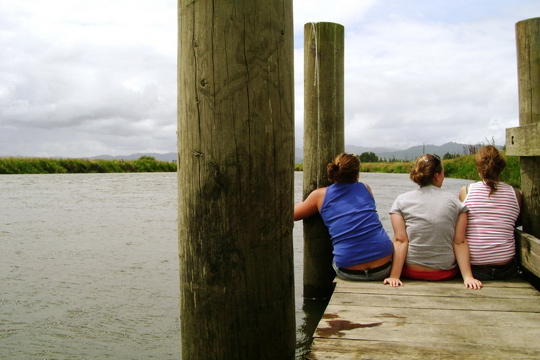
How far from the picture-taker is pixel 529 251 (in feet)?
12.4

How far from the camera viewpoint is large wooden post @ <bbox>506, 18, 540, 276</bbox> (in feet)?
12.7

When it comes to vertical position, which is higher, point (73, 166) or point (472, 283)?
point (73, 166)

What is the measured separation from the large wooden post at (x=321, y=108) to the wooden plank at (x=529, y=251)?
178cm

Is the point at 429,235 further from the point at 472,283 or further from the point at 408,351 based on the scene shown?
the point at 408,351

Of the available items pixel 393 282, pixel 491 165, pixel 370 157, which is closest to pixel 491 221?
pixel 491 165

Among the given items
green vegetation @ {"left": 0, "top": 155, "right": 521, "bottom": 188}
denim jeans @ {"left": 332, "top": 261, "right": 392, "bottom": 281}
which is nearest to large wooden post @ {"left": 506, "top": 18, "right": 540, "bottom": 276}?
denim jeans @ {"left": 332, "top": 261, "right": 392, "bottom": 281}

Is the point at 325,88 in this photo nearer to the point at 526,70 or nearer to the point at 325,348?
the point at 526,70

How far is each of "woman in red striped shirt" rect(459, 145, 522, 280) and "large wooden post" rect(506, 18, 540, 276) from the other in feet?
0.34

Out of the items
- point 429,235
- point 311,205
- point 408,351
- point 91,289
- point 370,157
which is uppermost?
point 370,157

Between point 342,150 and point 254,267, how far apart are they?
113 inches

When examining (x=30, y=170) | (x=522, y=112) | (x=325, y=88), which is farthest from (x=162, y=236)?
(x=30, y=170)

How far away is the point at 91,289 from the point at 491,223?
182 inches

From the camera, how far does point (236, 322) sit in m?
2.27

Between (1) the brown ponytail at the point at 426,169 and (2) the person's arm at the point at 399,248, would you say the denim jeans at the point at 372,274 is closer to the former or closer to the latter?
(2) the person's arm at the point at 399,248
